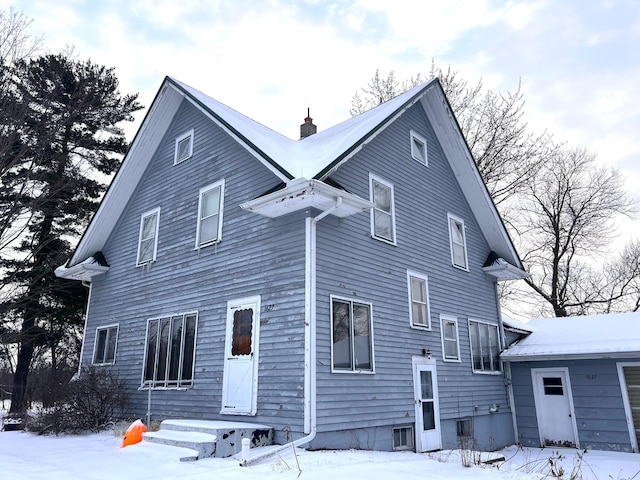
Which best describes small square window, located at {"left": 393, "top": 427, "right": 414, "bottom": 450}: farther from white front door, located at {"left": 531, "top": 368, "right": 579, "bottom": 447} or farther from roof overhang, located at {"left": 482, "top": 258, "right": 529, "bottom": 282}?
roof overhang, located at {"left": 482, "top": 258, "right": 529, "bottom": 282}

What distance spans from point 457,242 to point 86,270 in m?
11.0

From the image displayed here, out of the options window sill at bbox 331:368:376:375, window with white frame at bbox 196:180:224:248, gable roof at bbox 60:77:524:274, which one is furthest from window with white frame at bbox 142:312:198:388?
gable roof at bbox 60:77:524:274

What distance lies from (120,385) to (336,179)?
7052mm

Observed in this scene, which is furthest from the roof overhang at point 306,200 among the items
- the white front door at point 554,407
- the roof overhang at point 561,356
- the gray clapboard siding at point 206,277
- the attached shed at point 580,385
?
the white front door at point 554,407

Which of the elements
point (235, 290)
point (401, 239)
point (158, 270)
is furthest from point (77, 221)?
point (401, 239)

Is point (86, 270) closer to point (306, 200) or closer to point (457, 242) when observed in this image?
point (306, 200)

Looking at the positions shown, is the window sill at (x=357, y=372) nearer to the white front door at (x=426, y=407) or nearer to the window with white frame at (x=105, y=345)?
the white front door at (x=426, y=407)

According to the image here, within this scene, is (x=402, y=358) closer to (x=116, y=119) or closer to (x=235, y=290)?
(x=235, y=290)

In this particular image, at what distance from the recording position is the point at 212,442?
24.9ft

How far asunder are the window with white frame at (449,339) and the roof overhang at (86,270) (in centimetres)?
984

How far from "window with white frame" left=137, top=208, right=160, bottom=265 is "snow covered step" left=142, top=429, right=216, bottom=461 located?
546 centimetres

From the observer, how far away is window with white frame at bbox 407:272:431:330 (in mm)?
11383

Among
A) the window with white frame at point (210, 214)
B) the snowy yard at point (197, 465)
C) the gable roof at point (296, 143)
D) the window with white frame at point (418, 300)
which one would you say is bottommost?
the snowy yard at point (197, 465)

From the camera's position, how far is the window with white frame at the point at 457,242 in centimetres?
1391
